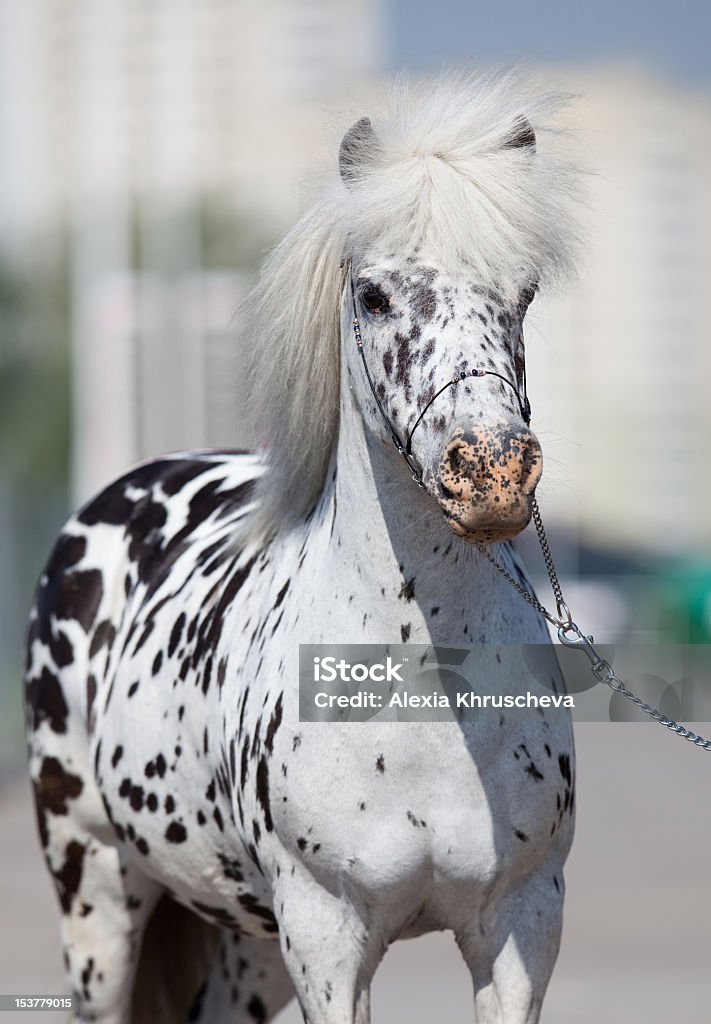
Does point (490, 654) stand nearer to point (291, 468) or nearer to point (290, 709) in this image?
point (290, 709)

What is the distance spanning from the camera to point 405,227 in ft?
8.95

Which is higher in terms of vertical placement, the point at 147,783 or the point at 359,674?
the point at 359,674

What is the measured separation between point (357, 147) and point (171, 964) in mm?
2478

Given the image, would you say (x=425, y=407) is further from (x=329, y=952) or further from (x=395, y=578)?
(x=329, y=952)

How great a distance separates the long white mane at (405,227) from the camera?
107 inches

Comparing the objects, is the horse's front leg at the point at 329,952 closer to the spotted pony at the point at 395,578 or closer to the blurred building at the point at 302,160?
the spotted pony at the point at 395,578

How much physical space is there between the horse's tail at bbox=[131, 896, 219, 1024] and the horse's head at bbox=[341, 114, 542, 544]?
2.03 m

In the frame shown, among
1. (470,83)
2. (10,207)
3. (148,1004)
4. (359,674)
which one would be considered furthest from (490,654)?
(10,207)

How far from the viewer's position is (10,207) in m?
41.7

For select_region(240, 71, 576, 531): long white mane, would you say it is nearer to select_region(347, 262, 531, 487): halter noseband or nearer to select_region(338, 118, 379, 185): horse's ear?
select_region(338, 118, 379, 185): horse's ear

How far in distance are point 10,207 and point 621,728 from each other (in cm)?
2962

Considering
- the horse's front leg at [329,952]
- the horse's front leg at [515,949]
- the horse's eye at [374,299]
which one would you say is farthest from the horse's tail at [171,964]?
the horse's eye at [374,299]

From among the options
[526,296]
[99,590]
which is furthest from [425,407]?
[99,590]

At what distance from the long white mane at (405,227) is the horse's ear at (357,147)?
0.04ft
